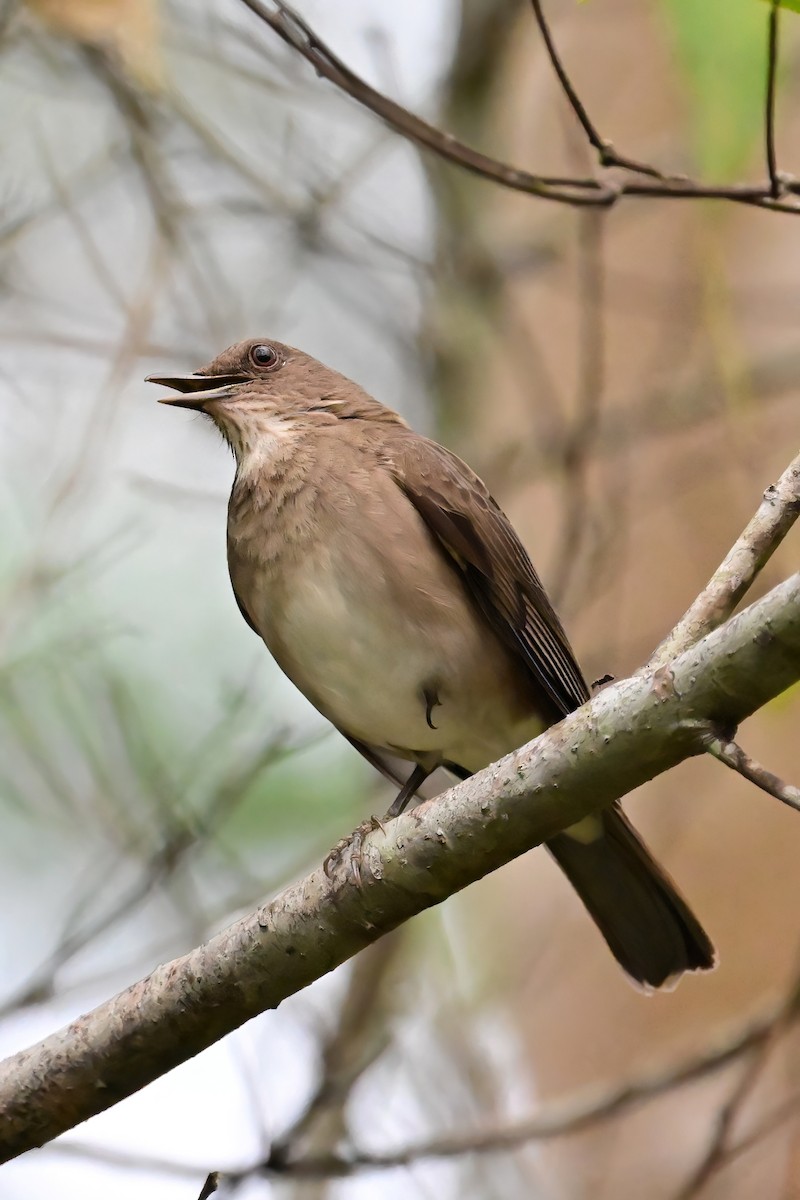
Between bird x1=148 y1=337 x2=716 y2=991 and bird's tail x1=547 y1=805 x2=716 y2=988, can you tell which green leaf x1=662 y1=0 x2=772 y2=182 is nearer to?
bird x1=148 y1=337 x2=716 y2=991

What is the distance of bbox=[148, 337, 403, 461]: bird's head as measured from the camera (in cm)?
488

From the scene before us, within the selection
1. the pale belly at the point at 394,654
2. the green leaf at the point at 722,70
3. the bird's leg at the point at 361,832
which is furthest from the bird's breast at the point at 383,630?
the green leaf at the point at 722,70

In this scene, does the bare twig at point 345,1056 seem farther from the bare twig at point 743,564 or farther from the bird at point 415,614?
the bare twig at point 743,564

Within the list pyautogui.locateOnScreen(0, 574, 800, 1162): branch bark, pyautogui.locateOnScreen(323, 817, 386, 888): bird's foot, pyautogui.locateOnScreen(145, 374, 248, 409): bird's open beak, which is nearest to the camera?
pyautogui.locateOnScreen(0, 574, 800, 1162): branch bark

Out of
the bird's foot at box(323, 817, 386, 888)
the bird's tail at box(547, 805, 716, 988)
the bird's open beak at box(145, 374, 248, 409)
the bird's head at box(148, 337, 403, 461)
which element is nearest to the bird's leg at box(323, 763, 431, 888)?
the bird's foot at box(323, 817, 386, 888)

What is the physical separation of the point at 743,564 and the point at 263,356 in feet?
9.03

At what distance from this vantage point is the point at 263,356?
5172mm

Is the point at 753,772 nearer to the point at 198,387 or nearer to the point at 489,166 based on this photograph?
the point at 489,166

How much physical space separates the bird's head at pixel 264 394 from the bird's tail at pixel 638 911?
1.60 metres

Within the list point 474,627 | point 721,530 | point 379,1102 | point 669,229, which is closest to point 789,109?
point 669,229

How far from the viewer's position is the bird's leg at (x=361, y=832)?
3275 mm

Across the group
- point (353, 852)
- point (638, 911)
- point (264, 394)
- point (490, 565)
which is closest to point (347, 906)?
point (353, 852)

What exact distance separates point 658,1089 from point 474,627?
4.90ft

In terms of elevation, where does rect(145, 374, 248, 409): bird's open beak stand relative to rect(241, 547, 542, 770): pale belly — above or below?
above
